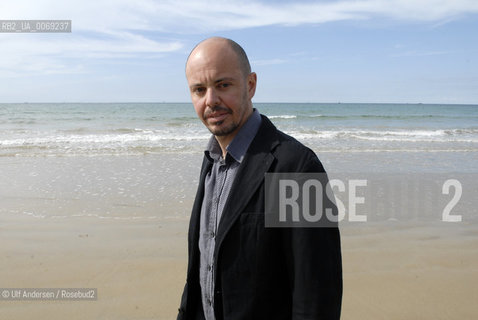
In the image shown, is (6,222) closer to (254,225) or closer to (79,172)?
(79,172)

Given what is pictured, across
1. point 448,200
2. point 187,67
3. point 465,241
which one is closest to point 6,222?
point 187,67

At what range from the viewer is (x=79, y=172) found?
32.6 ft

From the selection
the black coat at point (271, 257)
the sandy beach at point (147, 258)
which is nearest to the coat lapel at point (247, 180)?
the black coat at point (271, 257)

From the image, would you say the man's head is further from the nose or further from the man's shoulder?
the man's shoulder

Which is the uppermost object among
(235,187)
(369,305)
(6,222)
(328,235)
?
(235,187)

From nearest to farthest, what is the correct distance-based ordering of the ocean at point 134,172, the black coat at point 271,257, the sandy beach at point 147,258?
1. the black coat at point 271,257
2. the sandy beach at point 147,258
3. the ocean at point 134,172

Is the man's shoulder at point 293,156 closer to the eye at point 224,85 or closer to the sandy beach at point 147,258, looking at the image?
the eye at point 224,85

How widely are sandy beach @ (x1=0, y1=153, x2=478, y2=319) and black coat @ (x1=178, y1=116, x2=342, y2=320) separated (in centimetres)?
249

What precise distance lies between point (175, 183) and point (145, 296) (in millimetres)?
4843

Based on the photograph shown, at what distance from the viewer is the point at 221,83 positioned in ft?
5.25

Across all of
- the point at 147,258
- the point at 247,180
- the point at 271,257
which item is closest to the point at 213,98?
the point at 247,180

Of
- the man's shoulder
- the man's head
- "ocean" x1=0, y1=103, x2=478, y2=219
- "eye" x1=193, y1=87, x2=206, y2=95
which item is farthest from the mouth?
"ocean" x1=0, y1=103, x2=478, y2=219

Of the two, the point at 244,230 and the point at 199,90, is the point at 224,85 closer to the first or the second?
the point at 199,90

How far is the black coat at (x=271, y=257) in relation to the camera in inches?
53.9
